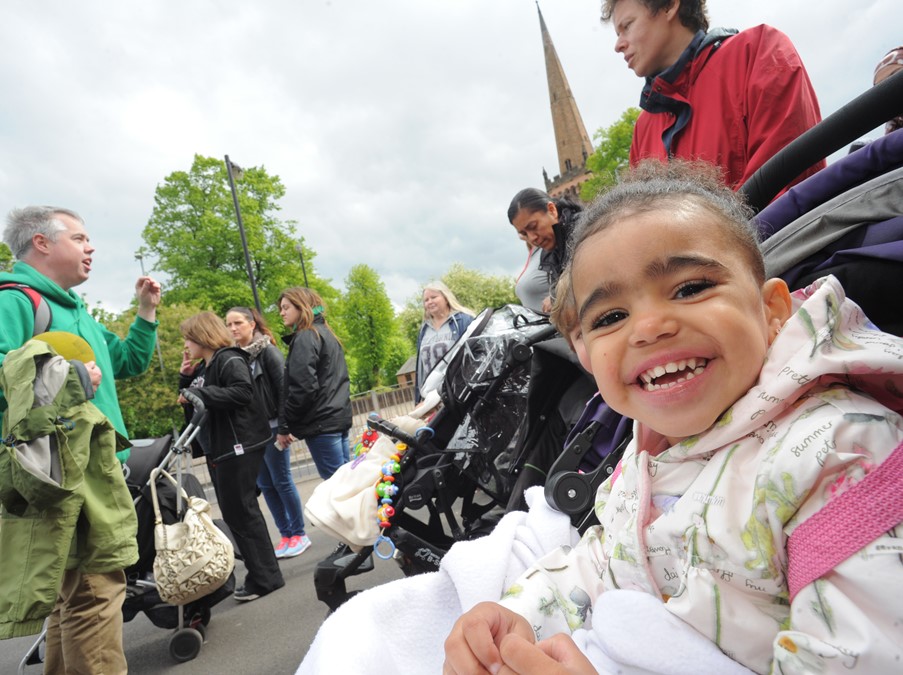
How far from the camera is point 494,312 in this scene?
2.91 m

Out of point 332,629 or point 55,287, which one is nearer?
point 332,629

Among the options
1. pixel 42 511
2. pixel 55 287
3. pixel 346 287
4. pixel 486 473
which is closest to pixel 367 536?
pixel 486 473

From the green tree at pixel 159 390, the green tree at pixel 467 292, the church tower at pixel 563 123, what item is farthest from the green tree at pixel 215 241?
the church tower at pixel 563 123

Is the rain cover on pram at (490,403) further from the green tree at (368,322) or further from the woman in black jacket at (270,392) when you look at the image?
the green tree at (368,322)

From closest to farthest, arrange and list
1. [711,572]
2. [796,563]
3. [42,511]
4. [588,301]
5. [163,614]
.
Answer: [796,563], [711,572], [588,301], [42,511], [163,614]

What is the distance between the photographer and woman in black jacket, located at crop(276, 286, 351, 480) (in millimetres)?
4621

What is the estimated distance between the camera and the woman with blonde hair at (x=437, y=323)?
16.7 ft

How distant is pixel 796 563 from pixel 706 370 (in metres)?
0.32

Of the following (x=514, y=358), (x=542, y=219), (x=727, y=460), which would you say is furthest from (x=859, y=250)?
(x=542, y=219)

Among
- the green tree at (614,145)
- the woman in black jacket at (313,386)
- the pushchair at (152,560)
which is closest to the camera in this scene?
the pushchair at (152,560)

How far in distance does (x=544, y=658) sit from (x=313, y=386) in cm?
409

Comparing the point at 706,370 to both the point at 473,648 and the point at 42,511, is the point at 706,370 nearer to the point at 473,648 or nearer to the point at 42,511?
the point at 473,648

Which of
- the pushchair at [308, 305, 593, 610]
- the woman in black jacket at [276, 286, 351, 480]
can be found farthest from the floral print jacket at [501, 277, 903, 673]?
the woman in black jacket at [276, 286, 351, 480]

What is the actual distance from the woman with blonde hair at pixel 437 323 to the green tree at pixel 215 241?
16691 millimetres
